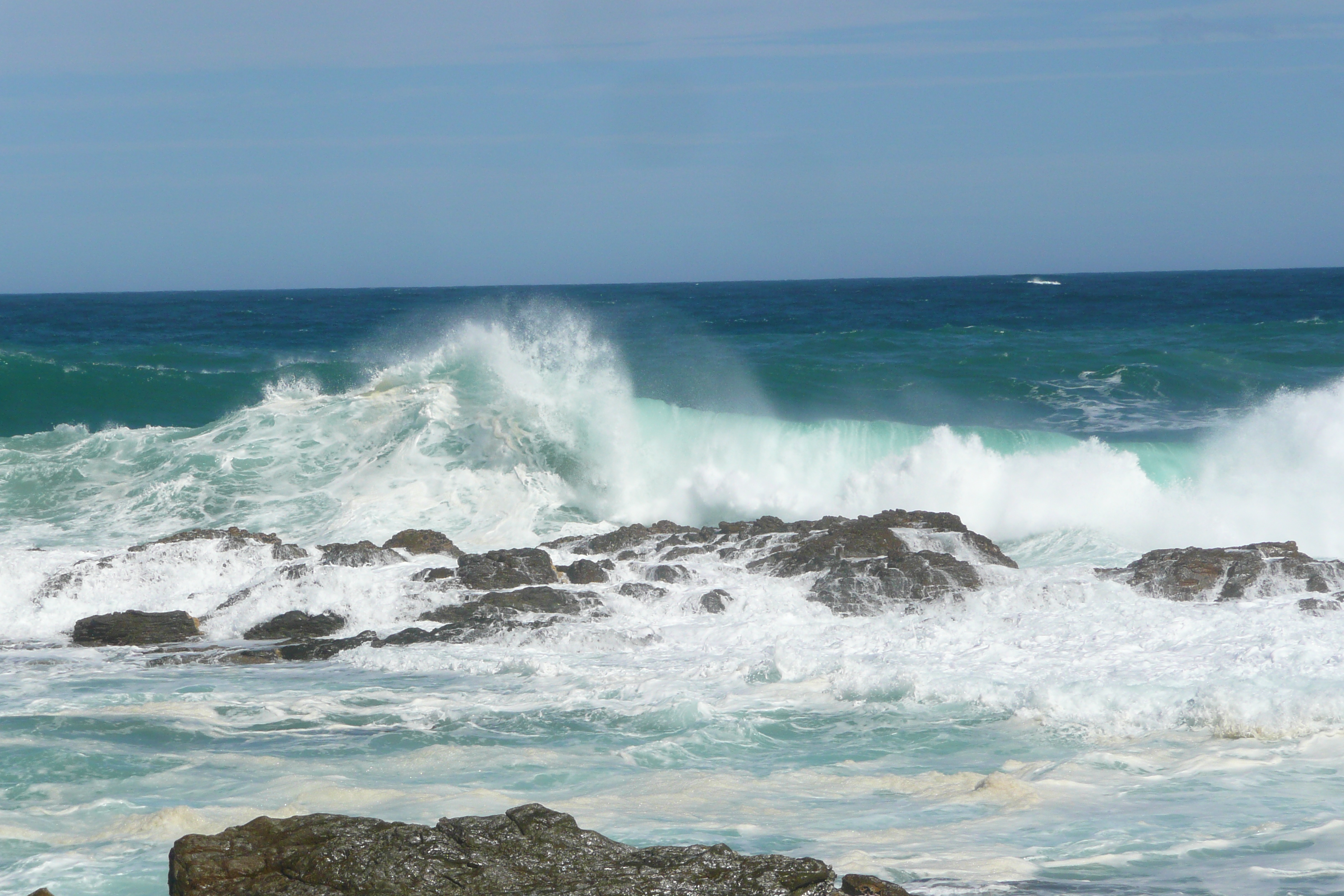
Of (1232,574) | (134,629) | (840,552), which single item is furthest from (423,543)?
(1232,574)

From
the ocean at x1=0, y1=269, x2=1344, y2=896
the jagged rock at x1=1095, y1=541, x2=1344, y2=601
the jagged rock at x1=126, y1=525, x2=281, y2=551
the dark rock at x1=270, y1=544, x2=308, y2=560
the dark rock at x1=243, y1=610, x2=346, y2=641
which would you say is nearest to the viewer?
the ocean at x1=0, y1=269, x2=1344, y2=896

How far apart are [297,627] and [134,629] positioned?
4.65 feet

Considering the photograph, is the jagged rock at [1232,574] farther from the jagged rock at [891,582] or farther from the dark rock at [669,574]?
the dark rock at [669,574]

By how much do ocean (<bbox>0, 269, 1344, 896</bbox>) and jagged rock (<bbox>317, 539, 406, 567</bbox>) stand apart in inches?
8.4

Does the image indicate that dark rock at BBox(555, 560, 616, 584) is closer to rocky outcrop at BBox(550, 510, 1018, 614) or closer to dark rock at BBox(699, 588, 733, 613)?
rocky outcrop at BBox(550, 510, 1018, 614)

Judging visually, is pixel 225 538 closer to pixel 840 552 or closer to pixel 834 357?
pixel 840 552

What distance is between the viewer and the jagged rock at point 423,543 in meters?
13.7

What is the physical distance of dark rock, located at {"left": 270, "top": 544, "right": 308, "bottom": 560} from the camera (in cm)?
1322

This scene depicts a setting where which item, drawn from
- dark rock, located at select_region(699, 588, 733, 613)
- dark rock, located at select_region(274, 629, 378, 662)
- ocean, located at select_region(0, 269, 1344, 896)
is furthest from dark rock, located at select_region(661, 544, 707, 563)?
dark rock, located at select_region(274, 629, 378, 662)

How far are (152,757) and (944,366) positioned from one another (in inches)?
979

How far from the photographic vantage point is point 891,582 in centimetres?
1164

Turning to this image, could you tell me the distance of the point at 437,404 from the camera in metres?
20.1

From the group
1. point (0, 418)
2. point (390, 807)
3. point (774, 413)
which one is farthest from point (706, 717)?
point (0, 418)

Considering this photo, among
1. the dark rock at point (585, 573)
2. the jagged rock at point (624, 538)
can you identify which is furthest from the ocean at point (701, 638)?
the jagged rock at point (624, 538)
